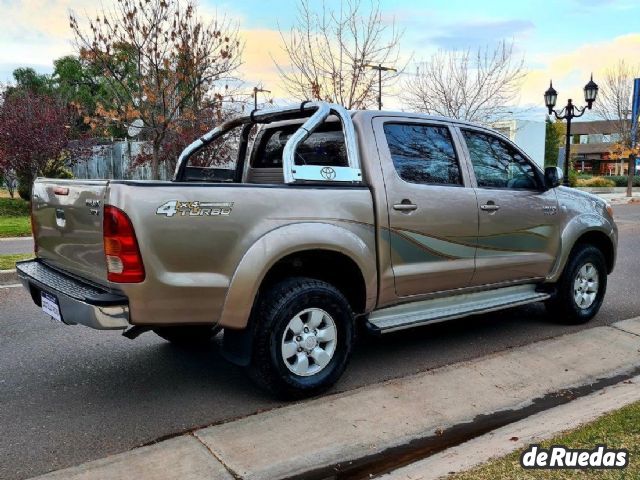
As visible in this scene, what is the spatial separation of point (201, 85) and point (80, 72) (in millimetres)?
38846

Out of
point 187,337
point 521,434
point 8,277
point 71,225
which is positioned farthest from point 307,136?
point 8,277

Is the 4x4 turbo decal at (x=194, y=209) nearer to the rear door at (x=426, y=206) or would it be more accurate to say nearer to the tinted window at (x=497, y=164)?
the rear door at (x=426, y=206)

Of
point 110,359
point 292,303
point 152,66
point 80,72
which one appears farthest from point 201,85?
point 80,72

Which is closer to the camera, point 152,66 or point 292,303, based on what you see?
point 292,303

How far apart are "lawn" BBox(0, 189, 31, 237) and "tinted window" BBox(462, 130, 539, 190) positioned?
37.2 feet

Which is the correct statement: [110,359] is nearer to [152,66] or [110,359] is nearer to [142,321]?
[142,321]

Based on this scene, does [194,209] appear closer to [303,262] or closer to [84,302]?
[84,302]

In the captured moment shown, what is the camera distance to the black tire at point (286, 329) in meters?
3.81

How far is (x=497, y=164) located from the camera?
17.7ft

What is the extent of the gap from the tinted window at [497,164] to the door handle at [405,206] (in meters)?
0.91

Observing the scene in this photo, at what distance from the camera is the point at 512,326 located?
6016 mm

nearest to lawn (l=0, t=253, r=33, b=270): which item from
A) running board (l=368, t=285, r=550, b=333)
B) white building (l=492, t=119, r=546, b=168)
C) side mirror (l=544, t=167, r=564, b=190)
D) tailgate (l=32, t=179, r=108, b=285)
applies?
tailgate (l=32, t=179, r=108, b=285)

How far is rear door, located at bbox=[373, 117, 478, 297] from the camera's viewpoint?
176 inches

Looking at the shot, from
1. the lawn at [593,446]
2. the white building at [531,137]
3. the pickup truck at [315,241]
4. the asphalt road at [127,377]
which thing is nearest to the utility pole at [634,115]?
the white building at [531,137]
